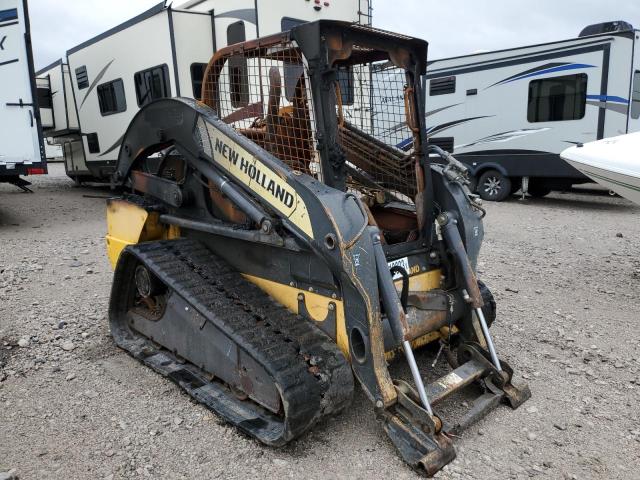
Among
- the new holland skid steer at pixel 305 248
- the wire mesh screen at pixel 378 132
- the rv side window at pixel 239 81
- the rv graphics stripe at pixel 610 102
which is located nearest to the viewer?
the new holland skid steer at pixel 305 248

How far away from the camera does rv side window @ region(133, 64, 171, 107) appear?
28.7 feet

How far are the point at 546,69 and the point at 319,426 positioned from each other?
33.1 ft

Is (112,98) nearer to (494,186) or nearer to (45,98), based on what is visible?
(45,98)

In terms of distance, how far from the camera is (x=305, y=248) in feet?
9.67

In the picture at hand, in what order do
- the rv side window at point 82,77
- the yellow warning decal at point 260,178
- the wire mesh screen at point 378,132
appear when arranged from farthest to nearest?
the rv side window at point 82,77, the wire mesh screen at point 378,132, the yellow warning decal at point 260,178

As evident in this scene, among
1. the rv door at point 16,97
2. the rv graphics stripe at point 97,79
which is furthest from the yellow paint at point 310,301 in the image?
the rv graphics stripe at point 97,79

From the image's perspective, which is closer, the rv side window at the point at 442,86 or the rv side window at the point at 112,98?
the rv side window at the point at 112,98

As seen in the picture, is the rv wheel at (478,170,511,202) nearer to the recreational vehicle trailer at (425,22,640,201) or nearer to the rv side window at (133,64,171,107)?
the recreational vehicle trailer at (425,22,640,201)

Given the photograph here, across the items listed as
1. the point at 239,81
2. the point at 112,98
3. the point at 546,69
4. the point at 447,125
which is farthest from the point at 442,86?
the point at 239,81

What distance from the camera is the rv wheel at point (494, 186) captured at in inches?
451

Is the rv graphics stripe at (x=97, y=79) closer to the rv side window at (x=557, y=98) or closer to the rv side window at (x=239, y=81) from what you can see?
the rv side window at (x=239, y=81)

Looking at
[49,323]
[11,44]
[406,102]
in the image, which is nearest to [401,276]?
[406,102]

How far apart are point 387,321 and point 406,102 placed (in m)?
1.50

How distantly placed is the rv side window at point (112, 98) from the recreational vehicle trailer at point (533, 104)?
708 centimetres
